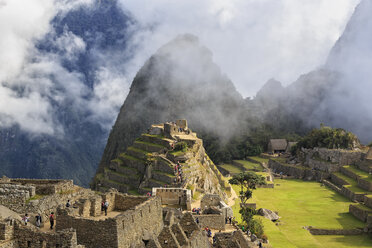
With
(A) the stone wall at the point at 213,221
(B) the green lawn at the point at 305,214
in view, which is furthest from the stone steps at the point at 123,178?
(A) the stone wall at the point at 213,221

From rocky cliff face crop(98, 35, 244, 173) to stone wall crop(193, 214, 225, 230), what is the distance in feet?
197

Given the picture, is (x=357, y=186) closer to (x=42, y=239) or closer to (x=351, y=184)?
(x=351, y=184)

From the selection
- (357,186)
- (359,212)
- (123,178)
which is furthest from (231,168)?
(123,178)

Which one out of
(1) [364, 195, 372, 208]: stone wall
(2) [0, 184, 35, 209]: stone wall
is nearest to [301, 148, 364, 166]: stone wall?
(1) [364, 195, 372, 208]: stone wall

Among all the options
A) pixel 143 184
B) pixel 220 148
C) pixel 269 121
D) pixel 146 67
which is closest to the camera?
pixel 143 184

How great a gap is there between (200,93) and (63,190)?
105 meters

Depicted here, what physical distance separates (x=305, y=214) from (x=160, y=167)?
16.9 m

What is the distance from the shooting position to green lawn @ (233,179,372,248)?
35469mm

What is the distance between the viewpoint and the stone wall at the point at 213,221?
26.8 meters

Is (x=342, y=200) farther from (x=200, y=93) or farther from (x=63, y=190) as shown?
(x=200, y=93)

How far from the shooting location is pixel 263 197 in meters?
53.2

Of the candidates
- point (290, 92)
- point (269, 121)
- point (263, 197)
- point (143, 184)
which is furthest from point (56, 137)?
point (290, 92)

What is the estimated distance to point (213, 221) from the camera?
88.8ft

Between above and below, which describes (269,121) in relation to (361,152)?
above
